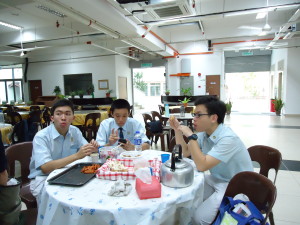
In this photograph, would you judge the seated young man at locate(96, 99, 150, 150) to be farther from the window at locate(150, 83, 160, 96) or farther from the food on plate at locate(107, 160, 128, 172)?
the window at locate(150, 83, 160, 96)

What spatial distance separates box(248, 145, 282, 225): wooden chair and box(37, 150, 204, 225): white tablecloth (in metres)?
0.91

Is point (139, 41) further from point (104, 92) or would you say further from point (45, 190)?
point (45, 190)

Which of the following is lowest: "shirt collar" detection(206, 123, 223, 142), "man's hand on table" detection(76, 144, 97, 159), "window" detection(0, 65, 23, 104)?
"man's hand on table" detection(76, 144, 97, 159)

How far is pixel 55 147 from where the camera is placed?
192cm

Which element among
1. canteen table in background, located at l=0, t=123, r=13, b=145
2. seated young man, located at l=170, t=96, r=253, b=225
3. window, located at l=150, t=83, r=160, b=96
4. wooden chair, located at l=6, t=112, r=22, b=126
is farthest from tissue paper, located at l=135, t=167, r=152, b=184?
window, located at l=150, t=83, r=160, b=96

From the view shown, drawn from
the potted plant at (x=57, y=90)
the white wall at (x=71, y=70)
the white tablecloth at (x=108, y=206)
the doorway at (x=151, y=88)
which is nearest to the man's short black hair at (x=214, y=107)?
the white tablecloth at (x=108, y=206)

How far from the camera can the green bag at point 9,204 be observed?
1205 mm

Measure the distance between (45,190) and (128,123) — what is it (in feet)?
4.36

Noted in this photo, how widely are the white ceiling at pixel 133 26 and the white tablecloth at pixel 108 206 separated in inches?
150

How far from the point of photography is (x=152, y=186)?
3.89 ft

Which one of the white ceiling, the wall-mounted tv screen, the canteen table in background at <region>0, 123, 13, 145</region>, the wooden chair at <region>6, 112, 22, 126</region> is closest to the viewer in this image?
the canteen table in background at <region>0, 123, 13, 145</region>

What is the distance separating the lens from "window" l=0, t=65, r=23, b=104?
14.6 metres

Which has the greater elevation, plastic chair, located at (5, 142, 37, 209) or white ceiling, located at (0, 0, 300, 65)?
white ceiling, located at (0, 0, 300, 65)

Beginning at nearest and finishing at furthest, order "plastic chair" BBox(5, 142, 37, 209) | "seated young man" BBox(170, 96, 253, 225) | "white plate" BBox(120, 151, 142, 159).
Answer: "seated young man" BBox(170, 96, 253, 225), "white plate" BBox(120, 151, 142, 159), "plastic chair" BBox(5, 142, 37, 209)
